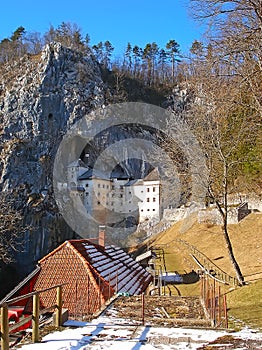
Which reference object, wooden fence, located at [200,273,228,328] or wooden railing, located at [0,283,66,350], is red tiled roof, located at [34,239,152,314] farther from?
wooden railing, located at [0,283,66,350]

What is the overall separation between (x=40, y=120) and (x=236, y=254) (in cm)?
4090

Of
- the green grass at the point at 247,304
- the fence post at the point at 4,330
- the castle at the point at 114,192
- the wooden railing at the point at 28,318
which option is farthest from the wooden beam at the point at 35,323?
the castle at the point at 114,192

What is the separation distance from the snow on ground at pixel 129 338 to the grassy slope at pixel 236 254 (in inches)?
75.3

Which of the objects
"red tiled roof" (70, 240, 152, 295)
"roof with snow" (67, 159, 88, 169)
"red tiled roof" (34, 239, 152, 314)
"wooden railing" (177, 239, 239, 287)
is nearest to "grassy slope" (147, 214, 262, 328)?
"wooden railing" (177, 239, 239, 287)

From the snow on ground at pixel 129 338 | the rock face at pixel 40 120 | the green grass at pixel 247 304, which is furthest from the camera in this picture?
the rock face at pixel 40 120

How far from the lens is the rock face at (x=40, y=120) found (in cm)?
4838

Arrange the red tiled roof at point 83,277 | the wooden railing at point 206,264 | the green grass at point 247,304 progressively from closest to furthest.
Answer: the green grass at point 247,304
the red tiled roof at point 83,277
the wooden railing at point 206,264

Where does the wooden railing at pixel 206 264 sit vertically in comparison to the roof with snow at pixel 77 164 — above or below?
below

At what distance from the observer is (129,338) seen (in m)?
4.65

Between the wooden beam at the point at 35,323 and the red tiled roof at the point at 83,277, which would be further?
the red tiled roof at the point at 83,277

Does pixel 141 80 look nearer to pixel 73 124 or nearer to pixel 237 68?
pixel 73 124

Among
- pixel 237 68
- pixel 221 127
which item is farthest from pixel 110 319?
pixel 221 127

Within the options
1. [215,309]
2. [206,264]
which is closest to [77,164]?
[206,264]

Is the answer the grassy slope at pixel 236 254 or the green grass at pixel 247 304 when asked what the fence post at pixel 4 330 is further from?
the grassy slope at pixel 236 254
